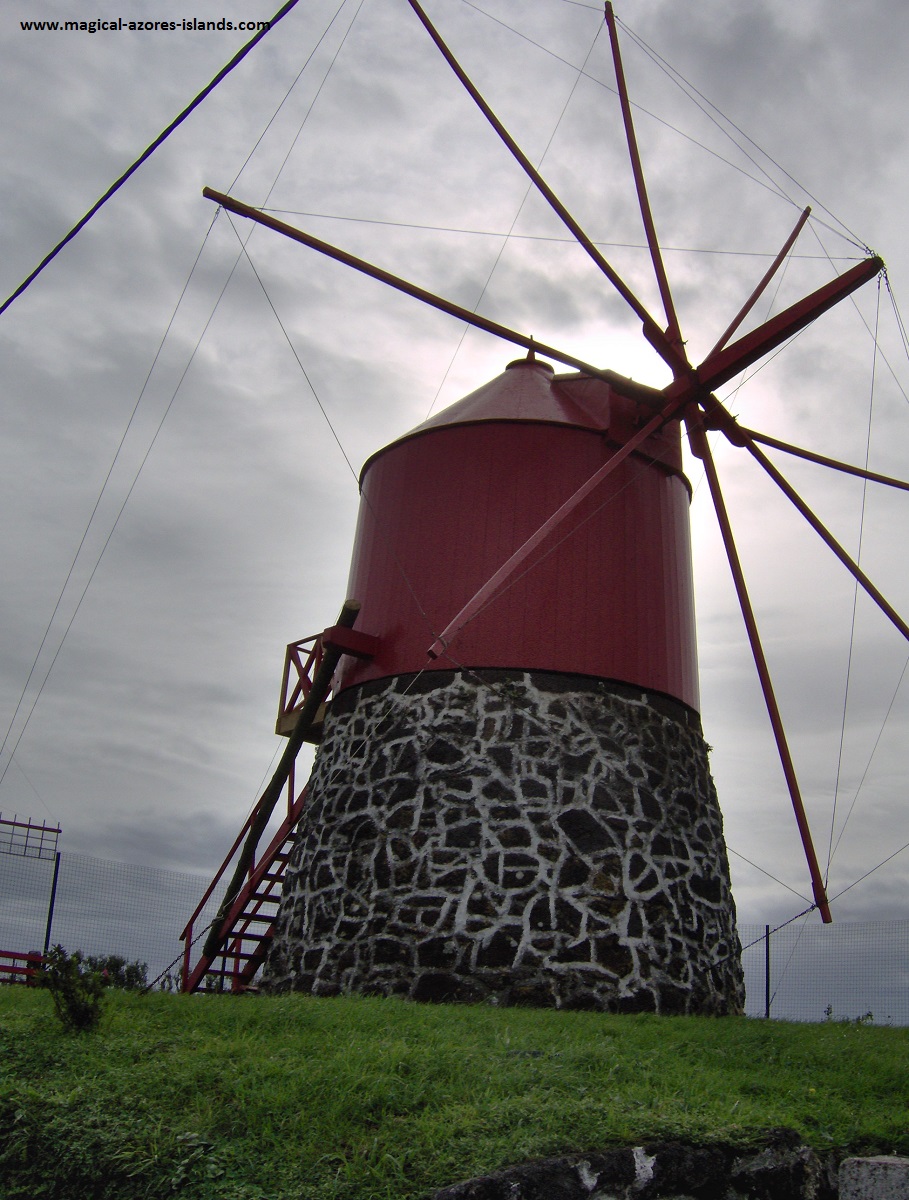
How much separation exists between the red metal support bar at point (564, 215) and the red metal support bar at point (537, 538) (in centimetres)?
73

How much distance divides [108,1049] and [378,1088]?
2.21 meters

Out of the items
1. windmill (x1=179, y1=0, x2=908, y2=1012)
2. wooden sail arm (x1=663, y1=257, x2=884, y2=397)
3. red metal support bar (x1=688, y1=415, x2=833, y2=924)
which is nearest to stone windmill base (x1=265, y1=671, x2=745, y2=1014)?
windmill (x1=179, y1=0, x2=908, y2=1012)

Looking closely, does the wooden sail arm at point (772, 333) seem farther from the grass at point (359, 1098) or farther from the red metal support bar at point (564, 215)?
the grass at point (359, 1098)

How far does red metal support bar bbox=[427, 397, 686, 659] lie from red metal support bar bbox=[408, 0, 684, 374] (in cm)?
73

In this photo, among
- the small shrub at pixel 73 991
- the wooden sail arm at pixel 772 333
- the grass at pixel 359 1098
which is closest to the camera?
the grass at pixel 359 1098

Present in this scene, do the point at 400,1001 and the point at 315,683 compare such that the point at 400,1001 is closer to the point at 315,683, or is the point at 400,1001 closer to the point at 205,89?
the point at 315,683

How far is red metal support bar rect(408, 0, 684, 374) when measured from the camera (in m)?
13.7

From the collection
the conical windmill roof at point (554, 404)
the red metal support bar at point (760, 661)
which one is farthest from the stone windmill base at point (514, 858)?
the conical windmill roof at point (554, 404)

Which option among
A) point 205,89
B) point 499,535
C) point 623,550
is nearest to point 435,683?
point 499,535

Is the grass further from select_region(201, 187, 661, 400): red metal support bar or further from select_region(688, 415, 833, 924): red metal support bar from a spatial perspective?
select_region(201, 187, 661, 400): red metal support bar

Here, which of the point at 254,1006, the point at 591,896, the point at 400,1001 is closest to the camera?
the point at 254,1006

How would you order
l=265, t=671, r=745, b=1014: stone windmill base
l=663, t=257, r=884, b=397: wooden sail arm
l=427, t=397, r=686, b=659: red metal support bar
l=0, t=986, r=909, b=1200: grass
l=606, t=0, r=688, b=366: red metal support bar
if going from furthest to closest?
l=606, t=0, r=688, b=366: red metal support bar → l=663, t=257, r=884, b=397: wooden sail arm → l=265, t=671, r=745, b=1014: stone windmill base → l=427, t=397, r=686, b=659: red metal support bar → l=0, t=986, r=909, b=1200: grass

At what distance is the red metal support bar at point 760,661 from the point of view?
40.6 ft

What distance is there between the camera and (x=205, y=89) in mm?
11031
